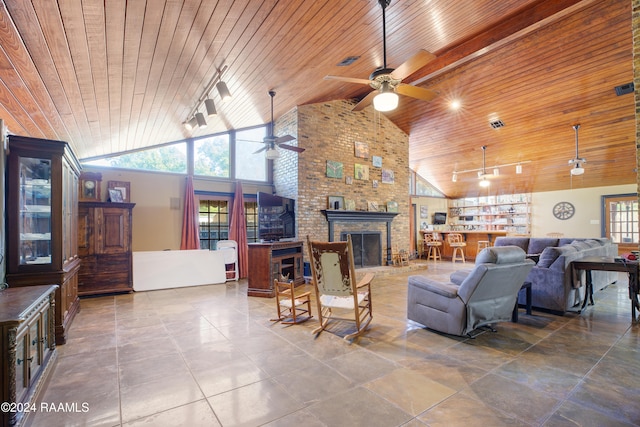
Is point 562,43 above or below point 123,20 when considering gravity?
above

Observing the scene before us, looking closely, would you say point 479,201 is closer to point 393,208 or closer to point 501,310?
point 393,208

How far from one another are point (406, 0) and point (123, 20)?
9.64ft

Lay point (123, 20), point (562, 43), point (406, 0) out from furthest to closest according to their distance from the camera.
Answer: point (562, 43) → point (406, 0) → point (123, 20)

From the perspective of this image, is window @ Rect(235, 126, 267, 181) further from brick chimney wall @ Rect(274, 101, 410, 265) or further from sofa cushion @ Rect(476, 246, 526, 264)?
sofa cushion @ Rect(476, 246, 526, 264)

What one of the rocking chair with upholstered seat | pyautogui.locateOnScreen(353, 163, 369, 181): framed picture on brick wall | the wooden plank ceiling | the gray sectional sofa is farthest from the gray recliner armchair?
pyautogui.locateOnScreen(353, 163, 369, 181): framed picture on brick wall

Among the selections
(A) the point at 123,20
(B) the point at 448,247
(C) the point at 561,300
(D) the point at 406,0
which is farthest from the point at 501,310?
(B) the point at 448,247

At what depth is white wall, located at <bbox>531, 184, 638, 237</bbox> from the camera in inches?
365

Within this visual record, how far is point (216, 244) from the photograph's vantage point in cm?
691

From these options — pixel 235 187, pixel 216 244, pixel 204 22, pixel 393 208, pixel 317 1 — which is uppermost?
pixel 317 1

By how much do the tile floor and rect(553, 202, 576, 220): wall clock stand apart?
7.35m

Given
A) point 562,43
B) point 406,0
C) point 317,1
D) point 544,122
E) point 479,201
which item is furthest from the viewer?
point 479,201

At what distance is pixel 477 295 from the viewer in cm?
304

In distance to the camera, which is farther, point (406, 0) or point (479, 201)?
point (479, 201)

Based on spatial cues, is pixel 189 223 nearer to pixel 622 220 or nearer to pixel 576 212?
pixel 576 212
